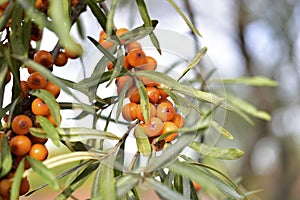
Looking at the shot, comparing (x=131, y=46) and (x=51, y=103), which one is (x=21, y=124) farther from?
(x=131, y=46)

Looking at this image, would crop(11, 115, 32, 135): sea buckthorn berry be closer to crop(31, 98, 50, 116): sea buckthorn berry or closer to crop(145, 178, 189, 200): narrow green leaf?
crop(31, 98, 50, 116): sea buckthorn berry

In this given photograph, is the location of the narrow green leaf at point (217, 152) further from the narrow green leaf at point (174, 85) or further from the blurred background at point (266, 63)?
the blurred background at point (266, 63)

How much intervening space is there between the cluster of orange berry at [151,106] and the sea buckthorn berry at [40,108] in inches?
3.7

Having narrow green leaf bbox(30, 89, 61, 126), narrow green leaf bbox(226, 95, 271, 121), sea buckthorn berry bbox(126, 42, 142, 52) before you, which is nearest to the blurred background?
narrow green leaf bbox(226, 95, 271, 121)

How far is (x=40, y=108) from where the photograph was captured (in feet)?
1.58

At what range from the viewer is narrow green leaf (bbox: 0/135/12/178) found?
418 millimetres

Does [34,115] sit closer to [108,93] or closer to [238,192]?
[108,93]

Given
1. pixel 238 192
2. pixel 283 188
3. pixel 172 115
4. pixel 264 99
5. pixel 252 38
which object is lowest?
pixel 283 188

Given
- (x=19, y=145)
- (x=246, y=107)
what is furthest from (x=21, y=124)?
(x=246, y=107)

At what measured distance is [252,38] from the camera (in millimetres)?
2705

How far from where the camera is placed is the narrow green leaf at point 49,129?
0.43 meters

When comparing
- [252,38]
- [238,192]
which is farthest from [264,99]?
[238,192]

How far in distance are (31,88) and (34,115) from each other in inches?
1.2

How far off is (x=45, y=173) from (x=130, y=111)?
0.48ft
